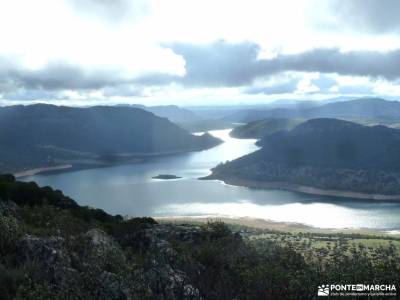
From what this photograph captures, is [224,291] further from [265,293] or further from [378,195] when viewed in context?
[378,195]

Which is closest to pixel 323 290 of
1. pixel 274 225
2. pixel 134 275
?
pixel 134 275

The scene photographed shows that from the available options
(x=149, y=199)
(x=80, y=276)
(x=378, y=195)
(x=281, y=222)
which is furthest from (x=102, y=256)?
(x=378, y=195)

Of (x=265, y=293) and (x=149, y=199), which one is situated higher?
(x=265, y=293)

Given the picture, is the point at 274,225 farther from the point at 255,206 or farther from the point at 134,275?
the point at 134,275

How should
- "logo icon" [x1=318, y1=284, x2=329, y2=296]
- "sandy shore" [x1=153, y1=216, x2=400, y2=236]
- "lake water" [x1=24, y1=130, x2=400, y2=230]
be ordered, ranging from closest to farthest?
"logo icon" [x1=318, y1=284, x2=329, y2=296] → "sandy shore" [x1=153, y1=216, x2=400, y2=236] → "lake water" [x1=24, y1=130, x2=400, y2=230]

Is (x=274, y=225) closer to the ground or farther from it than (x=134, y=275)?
closer to the ground

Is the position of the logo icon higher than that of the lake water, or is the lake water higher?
the logo icon

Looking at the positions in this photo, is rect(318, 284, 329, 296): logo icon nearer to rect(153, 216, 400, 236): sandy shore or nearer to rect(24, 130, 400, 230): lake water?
rect(153, 216, 400, 236): sandy shore

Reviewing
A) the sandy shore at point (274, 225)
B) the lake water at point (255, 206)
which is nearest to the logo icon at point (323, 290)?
the sandy shore at point (274, 225)

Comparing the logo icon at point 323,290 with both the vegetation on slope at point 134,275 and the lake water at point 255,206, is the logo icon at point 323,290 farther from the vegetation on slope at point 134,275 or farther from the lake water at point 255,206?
the lake water at point 255,206

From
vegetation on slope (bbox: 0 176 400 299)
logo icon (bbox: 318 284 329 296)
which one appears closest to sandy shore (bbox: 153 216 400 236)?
vegetation on slope (bbox: 0 176 400 299)

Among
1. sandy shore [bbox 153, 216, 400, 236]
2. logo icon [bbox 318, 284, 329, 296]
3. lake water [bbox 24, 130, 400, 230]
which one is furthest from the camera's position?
lake water [bbox 24, 130, 400, 230]
